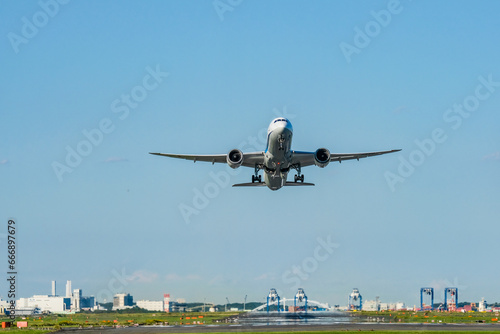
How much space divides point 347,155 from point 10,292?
43.3 meters

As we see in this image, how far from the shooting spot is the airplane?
63812mm

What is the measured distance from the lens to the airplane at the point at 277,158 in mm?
63812

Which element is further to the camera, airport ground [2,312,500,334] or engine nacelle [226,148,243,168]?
airport ground [2,312,500,334]

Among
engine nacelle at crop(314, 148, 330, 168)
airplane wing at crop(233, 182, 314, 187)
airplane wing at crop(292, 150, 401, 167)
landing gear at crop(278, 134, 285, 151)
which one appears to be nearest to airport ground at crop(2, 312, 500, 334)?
airplane wing at crop(233, 182, 314, 187)

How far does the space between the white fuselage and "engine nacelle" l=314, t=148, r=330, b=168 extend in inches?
117

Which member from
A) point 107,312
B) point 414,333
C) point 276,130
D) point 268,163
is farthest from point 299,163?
point 107,312

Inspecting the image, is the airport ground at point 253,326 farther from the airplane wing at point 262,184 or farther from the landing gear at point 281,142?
the landing gear at point 281,142

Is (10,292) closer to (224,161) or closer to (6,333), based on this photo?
(6,333)

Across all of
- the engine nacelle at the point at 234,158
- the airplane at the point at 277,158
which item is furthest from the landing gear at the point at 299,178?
the engine nacelle at the point at 234,158

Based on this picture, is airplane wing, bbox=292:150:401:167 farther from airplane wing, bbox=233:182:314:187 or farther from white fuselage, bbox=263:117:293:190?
airplane wing, bbox=233:182:314:187

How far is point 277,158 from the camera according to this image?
67.7 m

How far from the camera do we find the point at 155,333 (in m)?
75.9

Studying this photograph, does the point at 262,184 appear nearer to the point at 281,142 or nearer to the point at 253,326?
the point at 281,142

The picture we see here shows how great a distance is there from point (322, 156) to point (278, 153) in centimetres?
621
